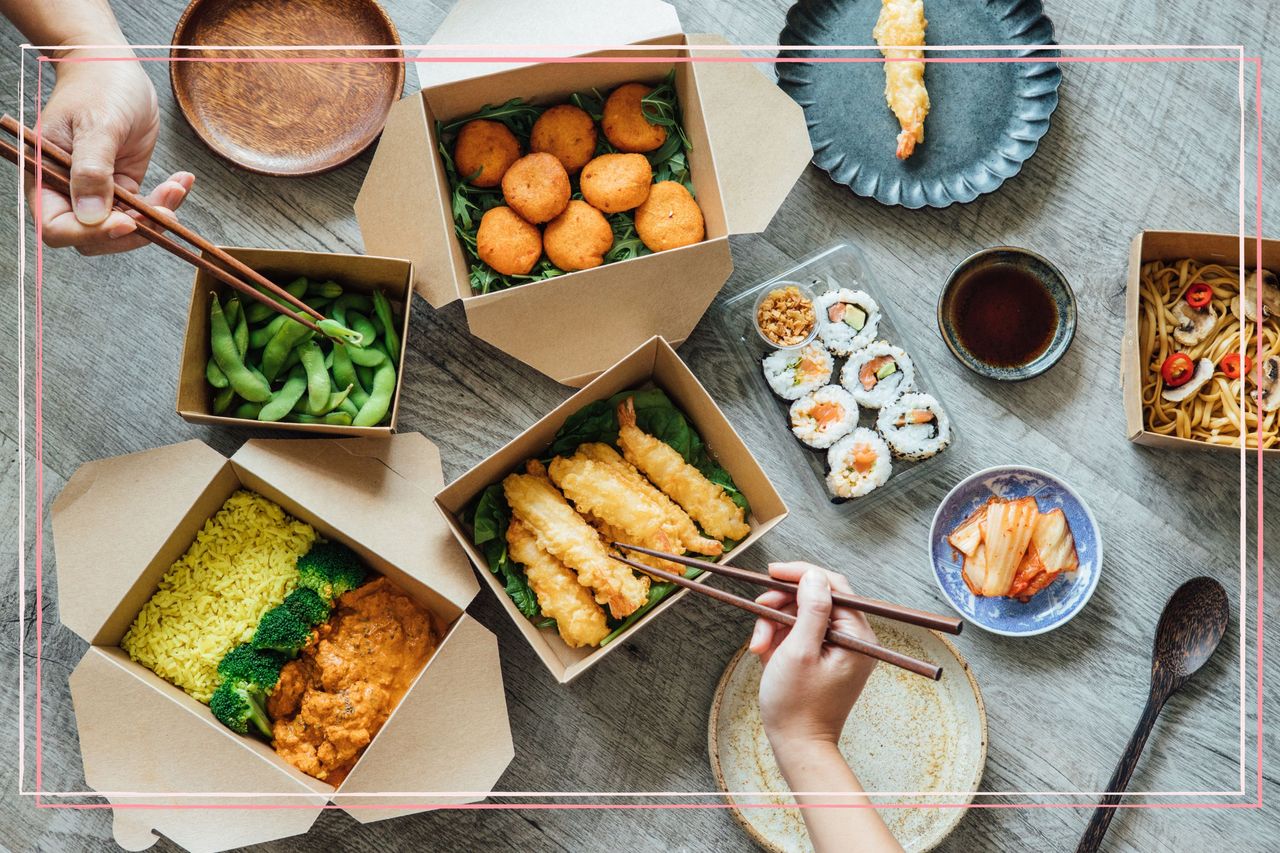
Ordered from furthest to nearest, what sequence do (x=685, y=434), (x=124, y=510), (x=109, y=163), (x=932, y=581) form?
(x=932, y=581) → (x=685, y=434) → (x=124, y=510) → (x=109, y=163)

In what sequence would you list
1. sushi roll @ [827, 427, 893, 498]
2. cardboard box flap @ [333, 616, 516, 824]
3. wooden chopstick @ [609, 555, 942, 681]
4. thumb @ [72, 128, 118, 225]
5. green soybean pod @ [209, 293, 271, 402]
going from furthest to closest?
sushi roll @ [827, 427, 893, 498], green soybean pod @ [209, 293, 271, 402], cardboard box flap @ [333, 616, 516, 824], thumb @ [72, 128, 118, 225], wooden chopstick @ [609, 555, 942, 681]

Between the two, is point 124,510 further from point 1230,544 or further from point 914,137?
point 1230,544

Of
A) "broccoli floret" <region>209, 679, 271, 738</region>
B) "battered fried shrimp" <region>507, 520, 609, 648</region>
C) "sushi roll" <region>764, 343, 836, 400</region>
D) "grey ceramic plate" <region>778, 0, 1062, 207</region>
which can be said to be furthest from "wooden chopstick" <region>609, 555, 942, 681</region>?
"grey ceramic plate" <region>778, 0, 1062, 207</region>

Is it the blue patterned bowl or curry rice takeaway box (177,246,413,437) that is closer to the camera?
curry rice takeaway box (177,246,413,437)

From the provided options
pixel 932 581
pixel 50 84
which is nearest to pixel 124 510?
pixel 50 84

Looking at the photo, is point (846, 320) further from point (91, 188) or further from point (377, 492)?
point (91, 188)

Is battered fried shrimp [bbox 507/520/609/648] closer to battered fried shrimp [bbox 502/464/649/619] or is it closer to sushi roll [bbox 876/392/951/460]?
battered fried shrimp [bbox 502/464/649/619]
